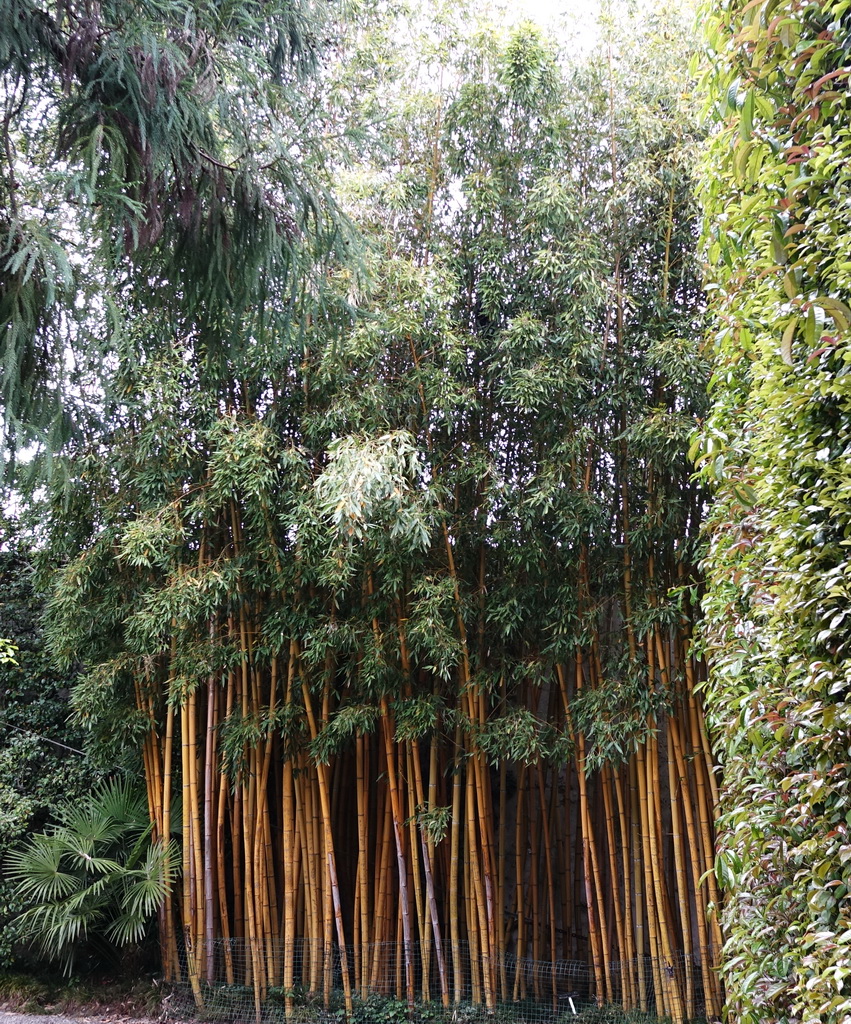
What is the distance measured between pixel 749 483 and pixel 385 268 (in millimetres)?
2889

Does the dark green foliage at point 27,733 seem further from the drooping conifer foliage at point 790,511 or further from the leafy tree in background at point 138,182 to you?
the drooping conifer foliage at point 790,511

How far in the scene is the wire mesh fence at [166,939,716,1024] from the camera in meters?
4.10

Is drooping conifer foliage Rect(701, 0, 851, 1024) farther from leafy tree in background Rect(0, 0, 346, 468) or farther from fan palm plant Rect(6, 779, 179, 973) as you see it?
fan palm plant Rect(6, 779, 179, 973)

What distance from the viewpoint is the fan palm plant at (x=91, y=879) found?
462 centimetres

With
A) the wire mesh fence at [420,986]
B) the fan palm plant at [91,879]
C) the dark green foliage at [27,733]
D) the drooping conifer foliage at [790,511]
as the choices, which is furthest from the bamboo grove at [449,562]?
the drooping conifer foliage at [790,511]

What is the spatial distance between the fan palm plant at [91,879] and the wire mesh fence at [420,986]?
0.42m

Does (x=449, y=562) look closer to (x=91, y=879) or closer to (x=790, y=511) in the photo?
(x=91, y=879)

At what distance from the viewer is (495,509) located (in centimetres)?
419

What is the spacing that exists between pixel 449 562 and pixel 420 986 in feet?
7.01

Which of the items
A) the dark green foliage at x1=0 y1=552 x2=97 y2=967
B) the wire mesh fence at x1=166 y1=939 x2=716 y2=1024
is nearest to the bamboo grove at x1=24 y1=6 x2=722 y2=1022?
the wire mesh fence at x1=166 y1=939 x2=716 y2=1024

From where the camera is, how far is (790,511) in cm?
131

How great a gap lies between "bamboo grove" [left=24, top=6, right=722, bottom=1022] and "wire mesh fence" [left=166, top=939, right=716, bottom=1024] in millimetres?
21

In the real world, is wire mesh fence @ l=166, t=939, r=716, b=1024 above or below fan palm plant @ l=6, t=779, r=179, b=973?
below

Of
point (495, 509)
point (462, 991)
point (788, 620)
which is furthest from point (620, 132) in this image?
point (462, 991)
